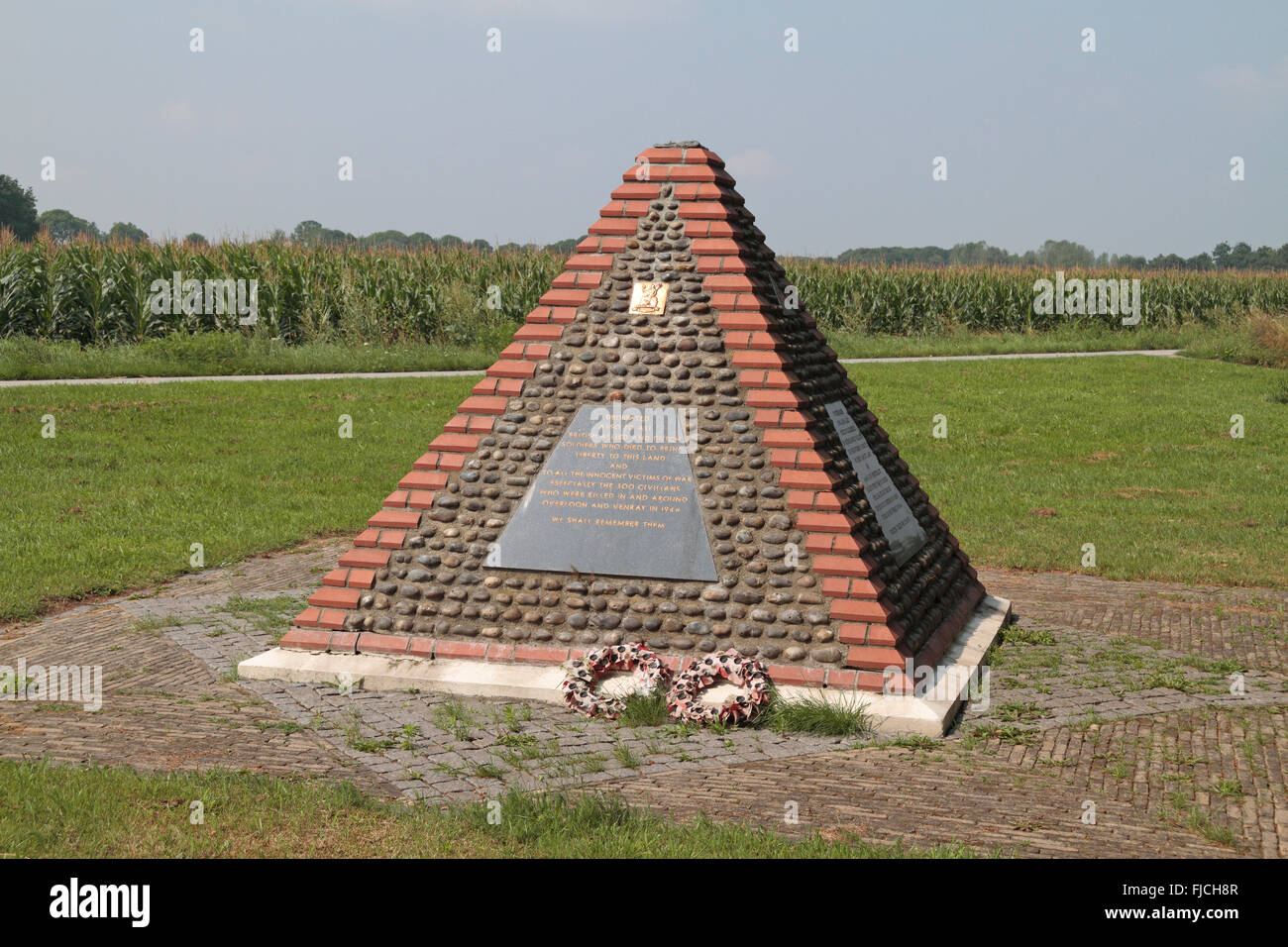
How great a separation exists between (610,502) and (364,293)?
22.9m

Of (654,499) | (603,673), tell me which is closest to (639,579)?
(654,499)

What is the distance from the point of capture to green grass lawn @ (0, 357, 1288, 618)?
12266 mm

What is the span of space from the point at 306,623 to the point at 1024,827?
5.06 m

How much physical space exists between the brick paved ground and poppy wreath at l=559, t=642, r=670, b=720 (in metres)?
0.14

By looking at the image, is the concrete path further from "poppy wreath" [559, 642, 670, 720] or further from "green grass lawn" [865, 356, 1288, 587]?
"poppy wreath" [559, 642, 670, 720]

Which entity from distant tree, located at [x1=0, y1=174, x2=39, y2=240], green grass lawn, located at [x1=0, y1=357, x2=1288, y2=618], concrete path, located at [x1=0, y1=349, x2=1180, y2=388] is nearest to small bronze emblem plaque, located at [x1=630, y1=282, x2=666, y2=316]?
green grass lawn, located at [x1=0, y1=357, x2=1288, y2=618]

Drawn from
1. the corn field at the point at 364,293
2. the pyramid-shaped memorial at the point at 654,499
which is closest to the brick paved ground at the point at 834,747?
the pyramid-shaped memorial at the point at 654,499

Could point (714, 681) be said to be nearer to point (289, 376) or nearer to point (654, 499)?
point (654, 499)

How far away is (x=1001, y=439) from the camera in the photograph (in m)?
20.2

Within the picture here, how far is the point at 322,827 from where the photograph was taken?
543cm

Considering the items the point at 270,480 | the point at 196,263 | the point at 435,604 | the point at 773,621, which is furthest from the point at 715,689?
the point at 196,263

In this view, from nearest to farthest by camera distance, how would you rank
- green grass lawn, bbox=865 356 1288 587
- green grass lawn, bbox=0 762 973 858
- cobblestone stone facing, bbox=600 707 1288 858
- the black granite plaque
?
green grass lawn, bbox=0 762 973 858
cobblestone stone facing, bbox=600 707 1288 858
the black granite plaque
green grass lawn, bbox=865 356 1288 587

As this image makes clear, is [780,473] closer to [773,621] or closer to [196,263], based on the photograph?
[773,621]

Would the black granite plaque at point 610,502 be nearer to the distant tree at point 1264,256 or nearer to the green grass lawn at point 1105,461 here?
the green grass lawn at point 1105,461
